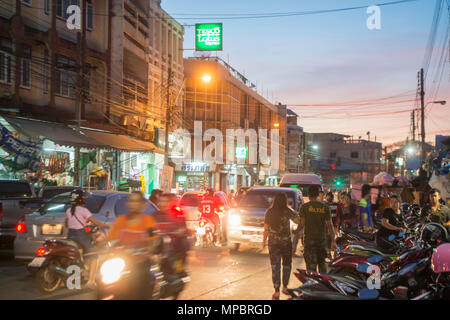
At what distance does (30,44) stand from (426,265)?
69.8 feet

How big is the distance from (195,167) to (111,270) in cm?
4186

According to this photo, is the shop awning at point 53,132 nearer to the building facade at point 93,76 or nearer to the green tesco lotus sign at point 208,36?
the building facade at point 93,76

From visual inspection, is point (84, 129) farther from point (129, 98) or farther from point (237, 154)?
point (237, 154)

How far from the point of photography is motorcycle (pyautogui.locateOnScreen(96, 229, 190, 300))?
246 inches

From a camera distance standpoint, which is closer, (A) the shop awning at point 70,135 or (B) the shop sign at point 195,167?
(A) the shop awning at point 70,135

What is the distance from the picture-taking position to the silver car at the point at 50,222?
10.4 meters

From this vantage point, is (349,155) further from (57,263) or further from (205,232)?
(57,263)

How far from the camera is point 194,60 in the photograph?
51938 millimetres

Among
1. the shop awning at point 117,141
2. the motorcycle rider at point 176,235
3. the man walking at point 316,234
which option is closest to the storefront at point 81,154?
the shop awning at point 117,141

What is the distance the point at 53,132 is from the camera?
72.6 ft

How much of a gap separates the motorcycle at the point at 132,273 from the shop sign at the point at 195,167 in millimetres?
40284

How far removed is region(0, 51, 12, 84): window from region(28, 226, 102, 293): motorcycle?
15.0m

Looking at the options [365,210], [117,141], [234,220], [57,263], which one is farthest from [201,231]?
[117,141]
